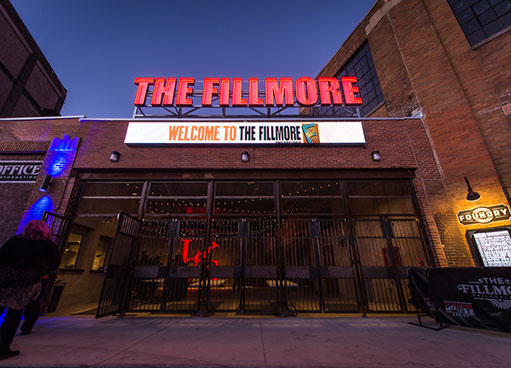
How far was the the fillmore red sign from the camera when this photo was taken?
9875mm

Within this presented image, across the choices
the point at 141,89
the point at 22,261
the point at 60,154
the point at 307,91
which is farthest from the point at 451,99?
the point at 60,154

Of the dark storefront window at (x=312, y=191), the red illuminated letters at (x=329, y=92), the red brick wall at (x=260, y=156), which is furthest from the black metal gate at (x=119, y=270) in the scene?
the red illuminated letters at (x=329, y=92)

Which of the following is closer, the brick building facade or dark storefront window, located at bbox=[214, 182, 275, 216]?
the brick building facade

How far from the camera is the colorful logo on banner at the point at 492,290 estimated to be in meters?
4.40

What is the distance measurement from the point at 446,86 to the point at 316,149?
20.4 ft

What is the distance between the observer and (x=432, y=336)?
4238 millimetres

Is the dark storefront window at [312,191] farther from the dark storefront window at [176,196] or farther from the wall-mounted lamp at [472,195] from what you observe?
the wall-mounted lamp at [472,195]

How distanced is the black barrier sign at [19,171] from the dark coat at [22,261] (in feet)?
22.3

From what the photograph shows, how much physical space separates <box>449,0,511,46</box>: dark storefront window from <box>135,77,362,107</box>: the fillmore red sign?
5.11 meters

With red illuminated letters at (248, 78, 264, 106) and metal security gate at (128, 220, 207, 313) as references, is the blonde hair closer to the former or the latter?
metal security gate at (128, 220, 207, 313)

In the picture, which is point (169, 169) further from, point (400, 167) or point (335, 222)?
point (400, 167)

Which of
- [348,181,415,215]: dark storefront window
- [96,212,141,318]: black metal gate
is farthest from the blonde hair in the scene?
[348,181,415,215]: dark storefront window

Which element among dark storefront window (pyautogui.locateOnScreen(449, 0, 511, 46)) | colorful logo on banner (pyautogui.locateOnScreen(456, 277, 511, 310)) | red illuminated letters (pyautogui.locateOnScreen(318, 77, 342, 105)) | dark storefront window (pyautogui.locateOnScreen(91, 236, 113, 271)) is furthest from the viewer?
dark storefront window (pyautogui.locateOnScreen(91, 236, 113, 271))

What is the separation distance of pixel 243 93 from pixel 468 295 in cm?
1027
